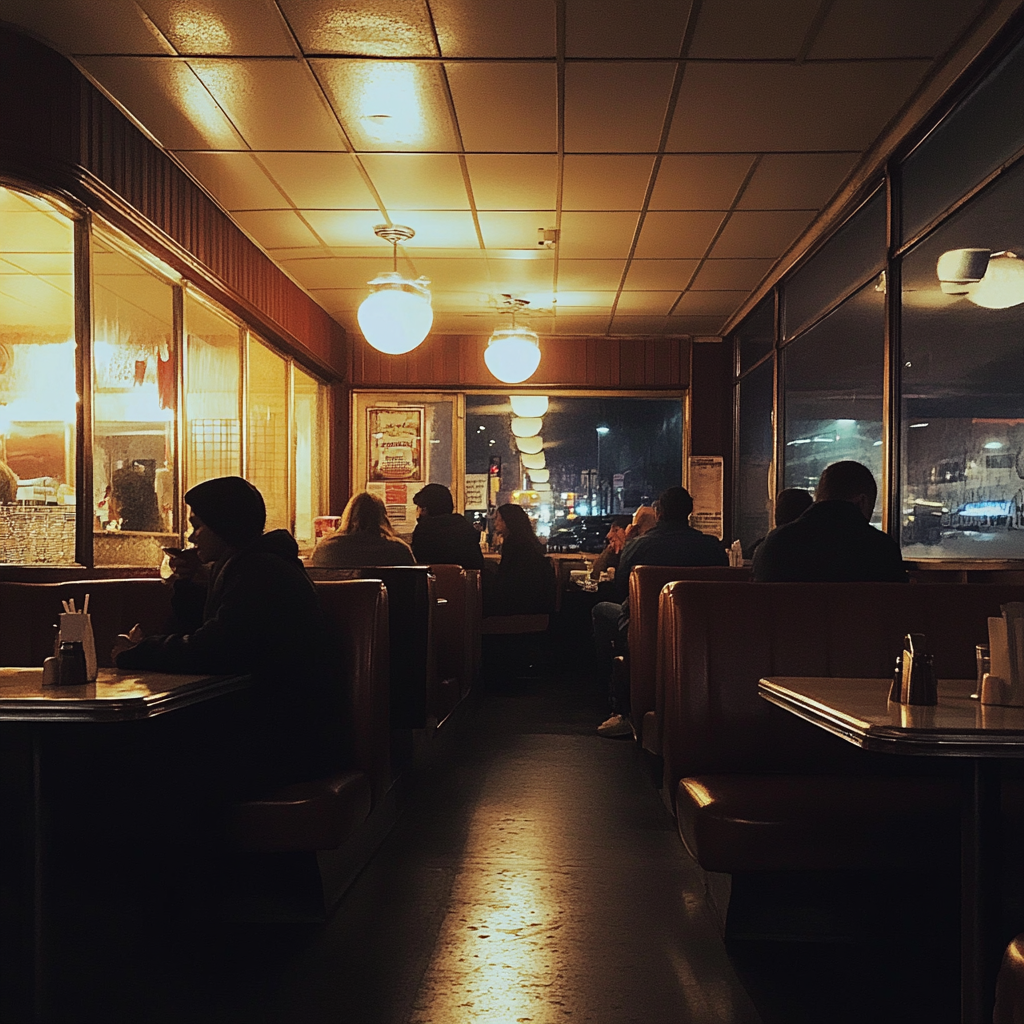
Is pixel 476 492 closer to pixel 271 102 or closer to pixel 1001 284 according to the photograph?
pixel 271 102

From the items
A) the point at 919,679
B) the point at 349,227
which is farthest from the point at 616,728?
the point at 919,679

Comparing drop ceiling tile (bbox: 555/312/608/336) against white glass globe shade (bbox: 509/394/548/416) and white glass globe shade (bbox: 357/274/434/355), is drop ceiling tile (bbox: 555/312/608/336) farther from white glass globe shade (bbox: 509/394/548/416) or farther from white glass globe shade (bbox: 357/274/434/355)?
white glass globe shade (bbox: 357/274/434/355)

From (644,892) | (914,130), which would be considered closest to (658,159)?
(914,130)

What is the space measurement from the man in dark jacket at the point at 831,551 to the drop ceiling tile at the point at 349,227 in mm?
3582

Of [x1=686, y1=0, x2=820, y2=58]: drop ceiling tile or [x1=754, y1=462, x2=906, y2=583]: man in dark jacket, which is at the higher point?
[x1=686, y1=0, x2=820, y2=58]: drop ceiling tile

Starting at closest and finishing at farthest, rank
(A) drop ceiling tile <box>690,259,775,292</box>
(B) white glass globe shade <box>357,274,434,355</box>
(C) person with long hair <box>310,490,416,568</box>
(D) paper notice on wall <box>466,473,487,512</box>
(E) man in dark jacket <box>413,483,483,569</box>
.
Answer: (C) person with long hair <box>310,490,416,568</box>
(B) white glass globe shade <box>357,274,434,355</box>
(E) man in dark jacket <box>413,483,483,569</box>
(A) drop ceiling tile <box>690,259,775,292</box>
(D) paper notice on wall <box>466,473,487,512</box>

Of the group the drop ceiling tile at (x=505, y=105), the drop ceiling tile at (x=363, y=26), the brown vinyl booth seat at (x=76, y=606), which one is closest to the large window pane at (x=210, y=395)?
the drop ceiling tile at (x=505, y=105)

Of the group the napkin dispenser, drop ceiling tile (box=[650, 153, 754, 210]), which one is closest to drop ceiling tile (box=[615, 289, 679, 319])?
drop ceiling tile (box=[650, 153, 754, 210])

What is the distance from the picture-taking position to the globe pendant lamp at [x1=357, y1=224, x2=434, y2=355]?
22.4 feet

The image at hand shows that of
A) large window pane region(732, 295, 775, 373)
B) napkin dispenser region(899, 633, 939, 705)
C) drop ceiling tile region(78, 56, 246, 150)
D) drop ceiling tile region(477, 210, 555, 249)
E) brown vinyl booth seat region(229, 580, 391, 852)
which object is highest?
drop ceiling tile region(78, 56, 246, 150)

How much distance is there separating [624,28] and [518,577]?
4586 millimetres

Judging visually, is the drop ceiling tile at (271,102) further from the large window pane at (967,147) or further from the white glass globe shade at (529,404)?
the white glass globe shade at (529,404)

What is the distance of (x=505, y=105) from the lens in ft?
16.4

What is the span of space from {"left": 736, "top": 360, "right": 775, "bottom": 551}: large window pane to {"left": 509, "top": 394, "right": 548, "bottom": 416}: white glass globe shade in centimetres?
177
